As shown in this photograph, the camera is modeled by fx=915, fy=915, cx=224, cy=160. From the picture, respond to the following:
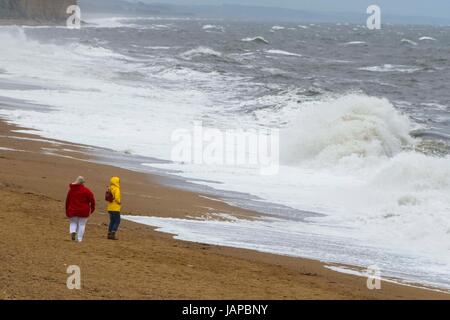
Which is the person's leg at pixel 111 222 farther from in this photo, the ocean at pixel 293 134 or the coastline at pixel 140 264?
the ocean at pixel 293 134

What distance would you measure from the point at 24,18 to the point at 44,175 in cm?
11632

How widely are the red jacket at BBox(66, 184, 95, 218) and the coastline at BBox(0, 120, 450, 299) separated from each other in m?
0.37

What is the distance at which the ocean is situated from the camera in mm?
13883

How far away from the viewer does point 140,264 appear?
1052 centimetres

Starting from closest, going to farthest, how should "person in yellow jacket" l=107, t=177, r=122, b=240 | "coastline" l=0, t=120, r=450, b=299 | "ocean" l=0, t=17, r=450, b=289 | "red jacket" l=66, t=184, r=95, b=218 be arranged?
"coastline" l=0, t=120, r=450, b=299 → "red jacket" l=66, t=184, r=95, b=218 → "person in yellow jacket" l=107, t=177, r=122, b=240 → "ocean" l=0, t=17, r=450, b=289

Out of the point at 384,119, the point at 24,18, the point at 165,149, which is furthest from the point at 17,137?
the point at 24,18

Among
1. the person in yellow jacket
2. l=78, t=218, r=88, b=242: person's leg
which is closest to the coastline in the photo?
l=78, t=218, r=88, b=242: person's leg

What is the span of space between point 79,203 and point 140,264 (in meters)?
1.35

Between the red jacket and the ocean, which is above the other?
the red jacket

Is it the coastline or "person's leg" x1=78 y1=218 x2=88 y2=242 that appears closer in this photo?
the coastline

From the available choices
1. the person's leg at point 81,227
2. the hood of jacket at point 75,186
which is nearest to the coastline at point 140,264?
the person's leg at point 81,227
